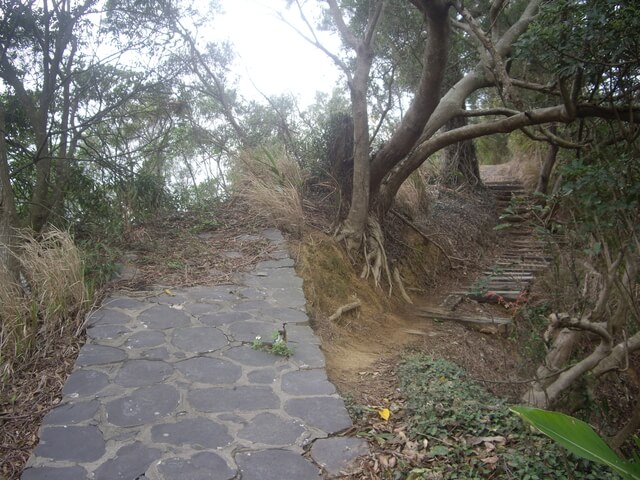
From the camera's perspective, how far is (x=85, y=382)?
3324 millimetres

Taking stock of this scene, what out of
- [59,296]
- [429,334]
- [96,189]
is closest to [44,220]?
[96,189]

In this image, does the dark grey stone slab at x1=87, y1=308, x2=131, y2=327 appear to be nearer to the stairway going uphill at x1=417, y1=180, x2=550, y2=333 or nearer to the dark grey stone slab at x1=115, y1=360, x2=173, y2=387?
the dark grey stone slab at x1=115, y1=360, x2=173, y2=387

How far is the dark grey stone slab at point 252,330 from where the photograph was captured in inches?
157

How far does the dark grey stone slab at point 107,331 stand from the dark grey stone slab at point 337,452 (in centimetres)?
186

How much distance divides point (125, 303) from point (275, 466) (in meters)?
2.34

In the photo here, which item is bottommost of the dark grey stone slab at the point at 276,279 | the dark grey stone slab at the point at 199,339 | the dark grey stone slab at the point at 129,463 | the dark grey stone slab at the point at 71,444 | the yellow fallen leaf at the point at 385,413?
the yellow fallen leaf at the point at 385,413

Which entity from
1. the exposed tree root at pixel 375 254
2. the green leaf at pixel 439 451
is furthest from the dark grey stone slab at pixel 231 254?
the green leaf at pixel 439 451

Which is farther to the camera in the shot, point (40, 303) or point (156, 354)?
point (40, 303)

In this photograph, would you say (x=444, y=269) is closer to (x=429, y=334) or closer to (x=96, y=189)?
(x=429, y=334)

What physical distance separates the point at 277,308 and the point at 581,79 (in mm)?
2919

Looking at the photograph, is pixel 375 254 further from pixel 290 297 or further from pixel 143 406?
pixel 143 406

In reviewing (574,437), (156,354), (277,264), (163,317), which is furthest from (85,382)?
(574,437)

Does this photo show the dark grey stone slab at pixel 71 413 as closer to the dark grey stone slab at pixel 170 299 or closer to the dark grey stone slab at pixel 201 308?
the dark grey stone slab at pixel 201 308

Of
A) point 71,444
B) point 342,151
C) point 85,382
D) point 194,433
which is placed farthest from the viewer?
point 342,151
